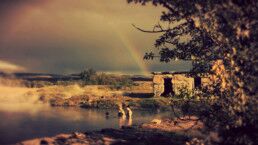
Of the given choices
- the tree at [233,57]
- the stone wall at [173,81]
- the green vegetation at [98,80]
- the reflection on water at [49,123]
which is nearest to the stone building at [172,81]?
the stone wall at [173,81]

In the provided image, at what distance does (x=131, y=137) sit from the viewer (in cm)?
2108

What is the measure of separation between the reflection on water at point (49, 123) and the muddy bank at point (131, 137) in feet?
19.6

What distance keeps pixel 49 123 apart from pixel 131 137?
44.6 ft

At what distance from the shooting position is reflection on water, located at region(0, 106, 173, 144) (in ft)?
92.9

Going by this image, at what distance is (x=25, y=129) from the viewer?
3027cm

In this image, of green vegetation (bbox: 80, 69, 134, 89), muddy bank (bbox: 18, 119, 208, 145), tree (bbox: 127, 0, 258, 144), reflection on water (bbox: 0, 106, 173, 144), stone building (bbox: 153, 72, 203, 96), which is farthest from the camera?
green vegetation (bbox: 80, 69, 134, 89)

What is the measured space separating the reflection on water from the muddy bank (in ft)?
19.6

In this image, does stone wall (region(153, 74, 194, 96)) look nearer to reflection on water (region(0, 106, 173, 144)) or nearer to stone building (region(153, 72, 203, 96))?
stone building (region(153, 72, 203, 96))

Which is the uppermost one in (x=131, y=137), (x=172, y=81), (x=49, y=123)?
(x=172, y=81)

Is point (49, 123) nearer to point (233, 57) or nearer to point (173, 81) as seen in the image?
point (233, 57)

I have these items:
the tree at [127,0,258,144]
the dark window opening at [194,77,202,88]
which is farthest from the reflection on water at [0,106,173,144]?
the dark window opening at [194,77,202,88]

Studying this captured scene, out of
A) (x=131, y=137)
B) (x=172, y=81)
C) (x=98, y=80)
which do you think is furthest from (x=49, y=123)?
(x=98, y=80)

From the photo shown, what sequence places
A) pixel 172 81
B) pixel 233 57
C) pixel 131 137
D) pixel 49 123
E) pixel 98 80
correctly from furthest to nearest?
pixel 98 80 → pixel 172 81 → pixel 49 123 → pixel 131 137 → pixel 233 57

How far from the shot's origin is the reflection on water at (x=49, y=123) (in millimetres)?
28314
